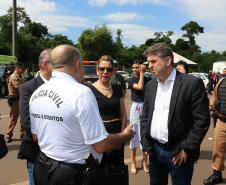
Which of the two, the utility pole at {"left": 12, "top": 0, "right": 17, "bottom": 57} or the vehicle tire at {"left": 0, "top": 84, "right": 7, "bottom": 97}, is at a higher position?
the utility pole at {"left": 12, "top": 0, "right": 17, "bottom": 57}

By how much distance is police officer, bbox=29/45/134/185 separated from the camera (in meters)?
2.87

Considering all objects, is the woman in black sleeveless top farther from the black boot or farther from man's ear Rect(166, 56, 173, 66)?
the black boot

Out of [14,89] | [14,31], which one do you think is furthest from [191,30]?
[14,89]

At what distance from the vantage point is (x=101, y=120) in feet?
9.77

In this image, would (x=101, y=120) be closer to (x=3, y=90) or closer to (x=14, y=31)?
(x=3, y=90)

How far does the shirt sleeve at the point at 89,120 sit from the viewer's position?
2.84 metres

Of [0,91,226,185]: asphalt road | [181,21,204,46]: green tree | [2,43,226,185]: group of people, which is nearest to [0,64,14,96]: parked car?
[0,91,226,185]: asphalt road


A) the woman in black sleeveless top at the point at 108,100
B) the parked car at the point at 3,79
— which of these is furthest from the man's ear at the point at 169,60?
the parked car at the point at 3,79

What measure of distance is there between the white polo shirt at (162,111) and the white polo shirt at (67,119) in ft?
3.90

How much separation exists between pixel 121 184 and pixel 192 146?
762 mm

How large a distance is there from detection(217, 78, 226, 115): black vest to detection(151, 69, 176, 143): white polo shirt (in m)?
2.48

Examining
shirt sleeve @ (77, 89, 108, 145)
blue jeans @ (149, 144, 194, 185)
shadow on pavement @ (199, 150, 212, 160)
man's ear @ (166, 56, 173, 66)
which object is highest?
man's ear @ (166, 56, 173, 66)

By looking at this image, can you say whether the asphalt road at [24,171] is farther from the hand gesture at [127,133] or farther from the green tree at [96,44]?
the green tree at [96,44]

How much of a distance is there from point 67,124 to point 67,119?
37mm
